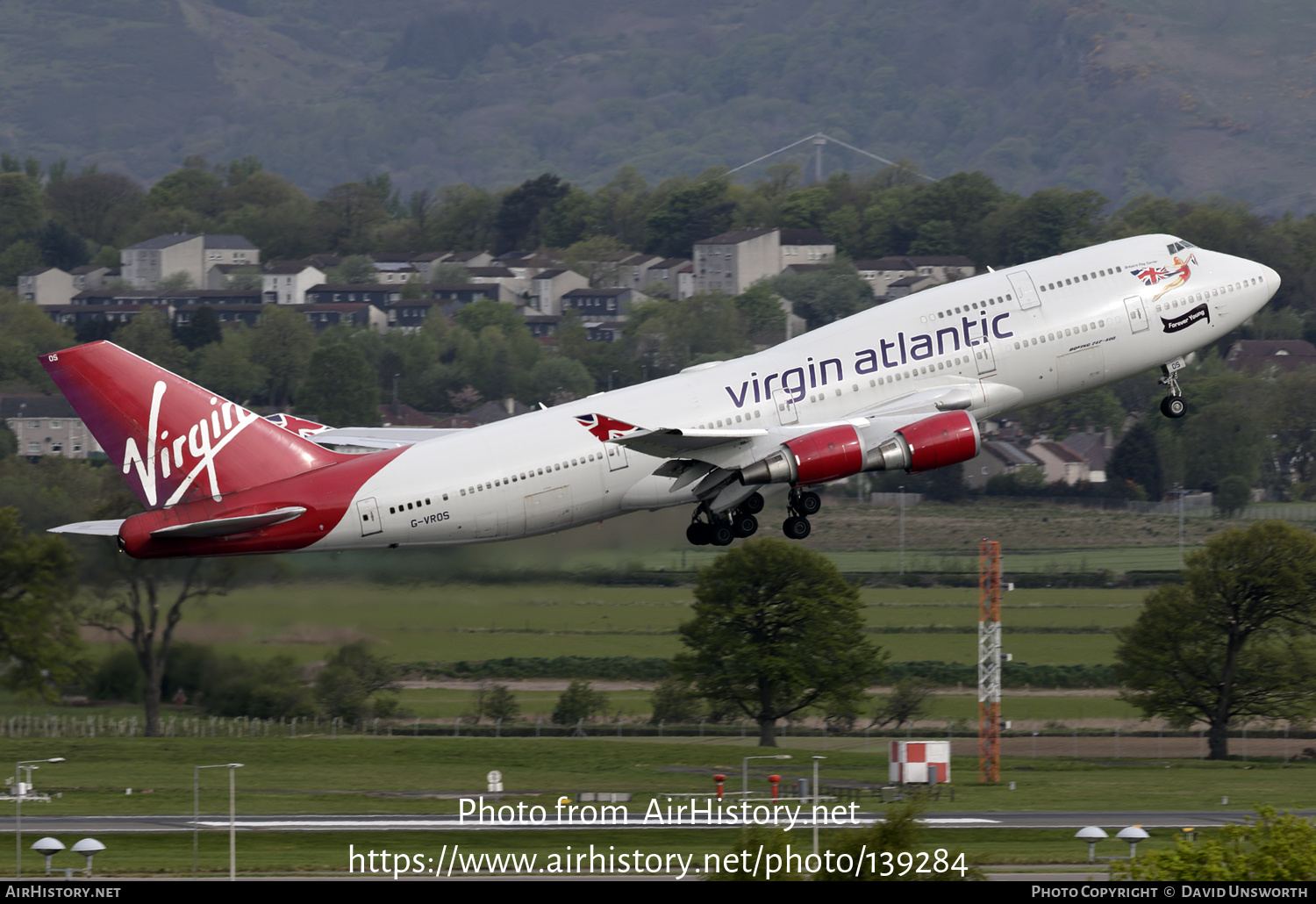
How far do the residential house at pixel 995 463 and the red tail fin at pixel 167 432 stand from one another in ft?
352

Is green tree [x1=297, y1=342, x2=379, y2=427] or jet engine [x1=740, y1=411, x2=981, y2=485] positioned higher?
green tree [x1=297, y1=342, x2=379, y2=427]

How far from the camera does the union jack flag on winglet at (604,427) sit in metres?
47.7

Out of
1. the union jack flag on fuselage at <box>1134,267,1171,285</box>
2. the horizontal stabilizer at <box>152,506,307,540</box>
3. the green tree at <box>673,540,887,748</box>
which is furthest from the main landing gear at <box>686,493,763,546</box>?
the green tree at <box>673,540,887,748</box>

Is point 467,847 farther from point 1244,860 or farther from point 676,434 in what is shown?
point 1244,860

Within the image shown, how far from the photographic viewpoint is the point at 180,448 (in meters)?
49.8

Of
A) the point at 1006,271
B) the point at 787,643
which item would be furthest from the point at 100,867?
the point at 787,643

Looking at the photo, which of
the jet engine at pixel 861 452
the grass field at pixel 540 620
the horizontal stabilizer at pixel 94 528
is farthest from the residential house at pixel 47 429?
the jet engine at pixel 861 452

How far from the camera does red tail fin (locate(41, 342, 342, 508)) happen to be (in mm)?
48625

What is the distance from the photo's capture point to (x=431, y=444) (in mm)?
52062

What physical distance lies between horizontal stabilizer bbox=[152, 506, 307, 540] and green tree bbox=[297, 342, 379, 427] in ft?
408

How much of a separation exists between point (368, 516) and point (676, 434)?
840 cm

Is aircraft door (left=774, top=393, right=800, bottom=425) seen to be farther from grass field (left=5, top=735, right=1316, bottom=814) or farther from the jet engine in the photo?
grass field (left=5, top=735, right=1316, bottom=814)
